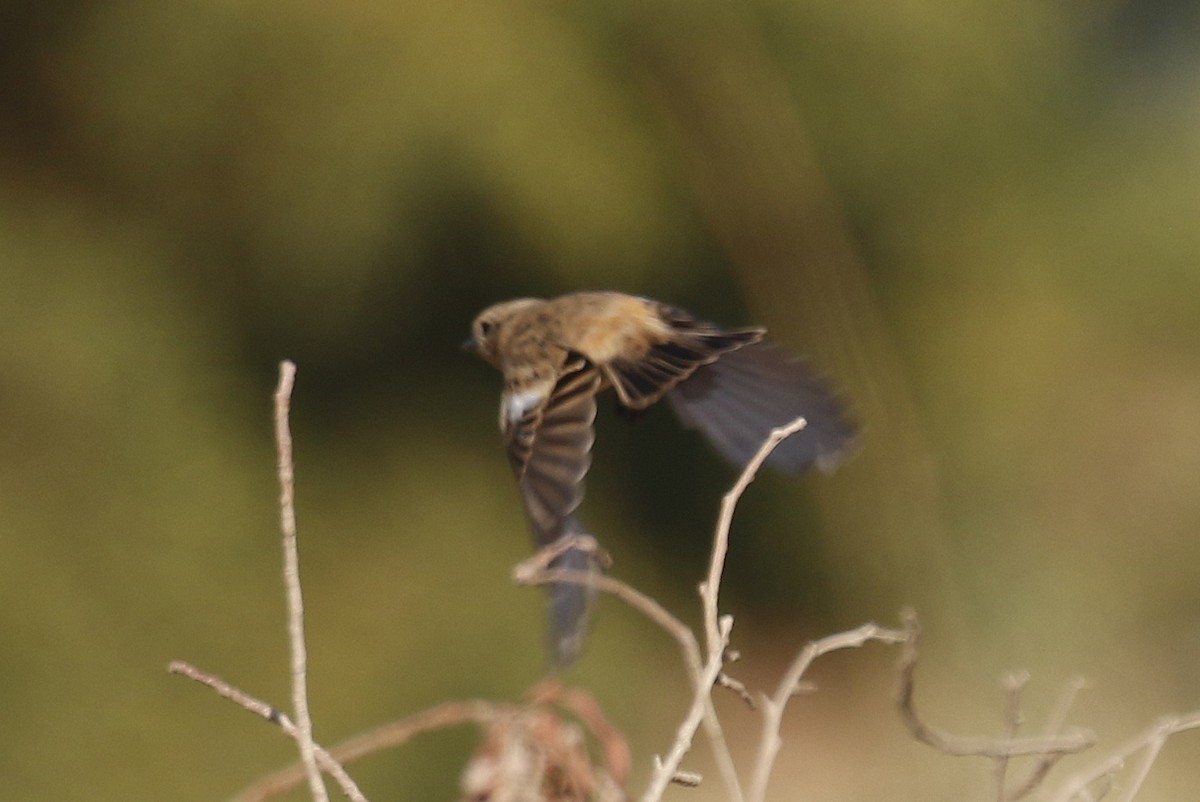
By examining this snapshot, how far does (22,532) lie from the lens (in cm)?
429

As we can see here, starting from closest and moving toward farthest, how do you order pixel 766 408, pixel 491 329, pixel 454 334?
pixel 766 408, pixel 491 329, pixel 454 334

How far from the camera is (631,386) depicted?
2186mm

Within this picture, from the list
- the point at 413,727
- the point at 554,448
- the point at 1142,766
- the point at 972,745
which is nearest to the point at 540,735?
the point at 413,727

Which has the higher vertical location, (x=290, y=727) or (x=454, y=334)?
Answer: (x=290, y=727)

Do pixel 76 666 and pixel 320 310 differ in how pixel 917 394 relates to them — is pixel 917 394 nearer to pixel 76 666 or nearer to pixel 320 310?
pixel 320 310

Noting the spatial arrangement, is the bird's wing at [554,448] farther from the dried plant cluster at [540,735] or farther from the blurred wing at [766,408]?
the dried plant cluster at [540,735]

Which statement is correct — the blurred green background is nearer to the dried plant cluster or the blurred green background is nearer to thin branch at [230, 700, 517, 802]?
the dried plant cluster

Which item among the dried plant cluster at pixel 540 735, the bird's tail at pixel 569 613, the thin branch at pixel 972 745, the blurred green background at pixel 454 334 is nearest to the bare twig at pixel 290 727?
the dried plant cluster at pixel 540 735

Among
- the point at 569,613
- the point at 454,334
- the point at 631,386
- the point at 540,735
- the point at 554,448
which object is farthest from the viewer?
the point at 454,334

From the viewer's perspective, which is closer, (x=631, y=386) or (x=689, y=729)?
(x=689, y=729)

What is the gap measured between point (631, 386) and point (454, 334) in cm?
261

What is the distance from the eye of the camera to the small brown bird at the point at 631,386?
2049mm

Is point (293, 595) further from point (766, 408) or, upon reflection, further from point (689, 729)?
Result: point (766, 408)

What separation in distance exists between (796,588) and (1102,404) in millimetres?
1482
